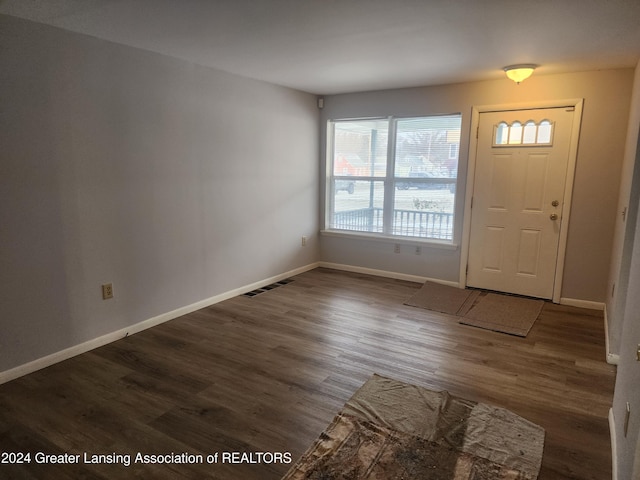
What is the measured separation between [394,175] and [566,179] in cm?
183

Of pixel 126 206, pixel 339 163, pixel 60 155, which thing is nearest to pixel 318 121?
pixel 339 163

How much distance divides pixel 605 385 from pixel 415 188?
286cm

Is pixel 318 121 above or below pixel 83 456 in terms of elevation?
above

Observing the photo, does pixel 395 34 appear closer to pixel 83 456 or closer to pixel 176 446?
pixel 176 446

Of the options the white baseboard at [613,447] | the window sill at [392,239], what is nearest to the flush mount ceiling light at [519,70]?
the window sill at [392,239]

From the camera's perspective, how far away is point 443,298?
4285mm

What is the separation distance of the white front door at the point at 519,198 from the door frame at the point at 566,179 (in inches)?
1.4

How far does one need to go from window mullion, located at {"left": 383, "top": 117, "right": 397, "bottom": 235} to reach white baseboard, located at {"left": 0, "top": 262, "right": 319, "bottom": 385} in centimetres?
165

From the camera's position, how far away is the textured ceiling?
226 centimetres

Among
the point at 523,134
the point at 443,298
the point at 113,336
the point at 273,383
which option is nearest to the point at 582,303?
the point at 443,298

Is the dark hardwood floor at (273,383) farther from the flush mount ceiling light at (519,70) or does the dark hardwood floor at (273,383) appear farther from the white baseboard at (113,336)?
the flush mount ceiling light at (519,70)

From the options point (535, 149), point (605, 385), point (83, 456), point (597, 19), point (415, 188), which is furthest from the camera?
point (415, 188)

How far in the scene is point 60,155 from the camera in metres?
2.74

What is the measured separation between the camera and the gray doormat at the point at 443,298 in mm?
4008
